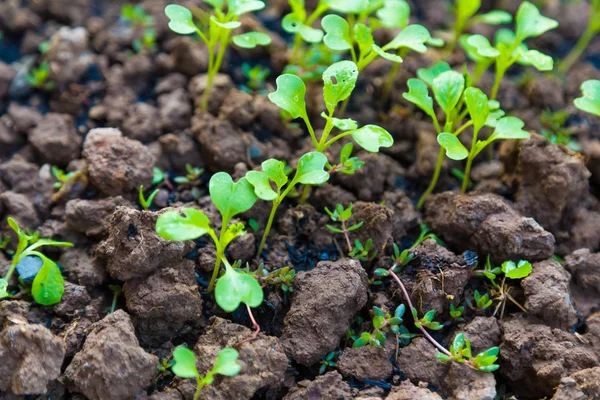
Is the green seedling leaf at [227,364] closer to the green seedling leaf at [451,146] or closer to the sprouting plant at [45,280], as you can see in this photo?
the sprouting plant at [45,280]

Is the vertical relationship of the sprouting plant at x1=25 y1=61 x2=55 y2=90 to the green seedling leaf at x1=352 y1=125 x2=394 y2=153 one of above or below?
below

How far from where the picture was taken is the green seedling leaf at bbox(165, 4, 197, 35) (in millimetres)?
1717

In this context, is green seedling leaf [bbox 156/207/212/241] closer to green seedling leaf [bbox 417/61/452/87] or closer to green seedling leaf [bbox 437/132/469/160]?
green seedling leaf [bbox 437/132/469/160]

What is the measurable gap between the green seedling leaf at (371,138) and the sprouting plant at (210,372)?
1.97 feet

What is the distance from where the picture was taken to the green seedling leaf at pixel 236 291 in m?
1.31

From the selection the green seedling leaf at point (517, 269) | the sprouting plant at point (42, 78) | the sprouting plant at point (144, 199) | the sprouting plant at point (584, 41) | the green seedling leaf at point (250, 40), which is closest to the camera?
the green seedling leaf at point (517, 269)

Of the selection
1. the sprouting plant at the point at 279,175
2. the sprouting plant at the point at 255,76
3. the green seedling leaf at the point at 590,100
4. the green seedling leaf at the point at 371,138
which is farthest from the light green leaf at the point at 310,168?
the green seedling leaf at the point at 590,100

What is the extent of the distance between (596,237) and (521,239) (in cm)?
33

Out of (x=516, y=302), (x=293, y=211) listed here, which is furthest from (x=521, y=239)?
(x=293, y=211)

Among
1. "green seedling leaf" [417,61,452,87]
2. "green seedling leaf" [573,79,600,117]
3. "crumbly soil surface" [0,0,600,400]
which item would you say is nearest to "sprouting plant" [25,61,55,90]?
"crumbly soil surface" [0,0,600,400]

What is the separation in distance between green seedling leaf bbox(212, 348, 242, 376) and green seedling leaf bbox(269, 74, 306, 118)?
634 millimetres

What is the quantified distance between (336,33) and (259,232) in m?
0.63

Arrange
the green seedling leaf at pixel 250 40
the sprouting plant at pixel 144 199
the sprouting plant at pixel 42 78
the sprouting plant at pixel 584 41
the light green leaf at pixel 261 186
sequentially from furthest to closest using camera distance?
the sprouting plant at pixel 584 41, the sprouting plant at pixel 42 78, the green seedling leaf at pixel 250 40, the sprouting plant at pixel 144 199, the light green leaf at pixel 261 186

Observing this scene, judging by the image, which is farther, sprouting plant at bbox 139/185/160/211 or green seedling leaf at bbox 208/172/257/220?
A: sprouting plant at bbox 139/185/160/211
